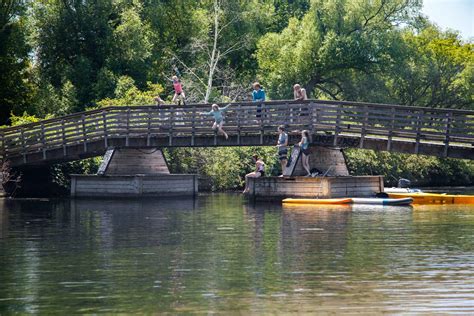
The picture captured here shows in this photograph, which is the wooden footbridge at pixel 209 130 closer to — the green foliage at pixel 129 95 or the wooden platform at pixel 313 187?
the wooden platform at pixel 313 187

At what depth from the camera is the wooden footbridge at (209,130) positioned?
4416cm

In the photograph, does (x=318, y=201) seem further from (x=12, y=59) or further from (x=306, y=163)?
(x=12, y=59)

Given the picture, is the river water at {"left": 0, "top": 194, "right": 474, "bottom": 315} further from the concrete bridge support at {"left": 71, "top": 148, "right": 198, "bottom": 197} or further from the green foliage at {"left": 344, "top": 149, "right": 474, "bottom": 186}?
the green foliage at {"left": 344, "top": 149, "right": 474, "bottom": 186}

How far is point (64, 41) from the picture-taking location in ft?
221

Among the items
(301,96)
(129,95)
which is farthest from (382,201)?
(129,95)

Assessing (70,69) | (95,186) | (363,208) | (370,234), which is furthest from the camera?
(70,69)

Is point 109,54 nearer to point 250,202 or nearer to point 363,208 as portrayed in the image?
point 250,202

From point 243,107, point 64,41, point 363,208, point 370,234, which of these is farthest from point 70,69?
point 370,234

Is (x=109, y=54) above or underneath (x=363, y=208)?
above

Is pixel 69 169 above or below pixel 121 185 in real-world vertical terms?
above

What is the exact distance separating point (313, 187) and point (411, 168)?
26.3 meters

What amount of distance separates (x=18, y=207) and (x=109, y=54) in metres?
25.0

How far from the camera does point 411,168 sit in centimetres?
7100

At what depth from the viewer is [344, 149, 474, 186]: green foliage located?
224ft
